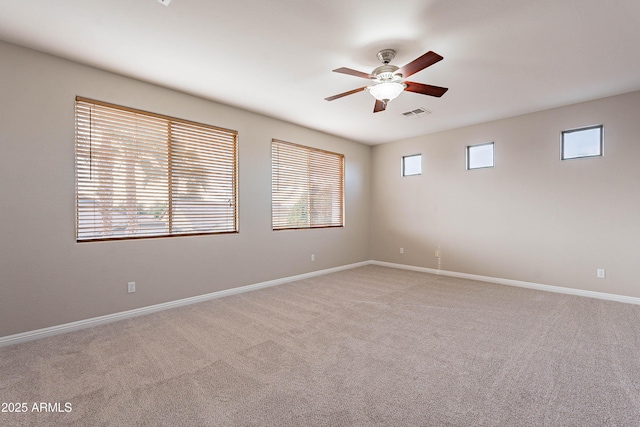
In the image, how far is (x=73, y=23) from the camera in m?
2.38

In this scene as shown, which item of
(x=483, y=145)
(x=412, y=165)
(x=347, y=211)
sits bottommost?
(x=347, y=211)

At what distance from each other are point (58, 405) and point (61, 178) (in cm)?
216

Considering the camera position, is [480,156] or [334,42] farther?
[480,156]

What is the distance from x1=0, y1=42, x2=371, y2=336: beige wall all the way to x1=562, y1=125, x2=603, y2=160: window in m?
4.80

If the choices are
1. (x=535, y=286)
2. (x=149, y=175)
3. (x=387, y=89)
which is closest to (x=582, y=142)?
(x=535, y=286)

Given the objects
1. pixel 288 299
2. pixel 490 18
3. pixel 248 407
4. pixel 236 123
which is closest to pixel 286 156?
pixel 236 123

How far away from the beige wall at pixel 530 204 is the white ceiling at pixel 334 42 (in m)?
0.66

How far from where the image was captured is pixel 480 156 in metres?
5.18

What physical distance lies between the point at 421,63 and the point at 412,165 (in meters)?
3.86

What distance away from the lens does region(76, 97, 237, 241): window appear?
10.3 feet

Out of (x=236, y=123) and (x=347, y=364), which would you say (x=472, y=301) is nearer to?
(x=347, y=364)

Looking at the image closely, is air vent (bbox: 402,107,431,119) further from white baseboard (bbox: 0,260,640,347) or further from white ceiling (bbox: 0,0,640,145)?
white baseboard (bbox: 0,260,640,347)

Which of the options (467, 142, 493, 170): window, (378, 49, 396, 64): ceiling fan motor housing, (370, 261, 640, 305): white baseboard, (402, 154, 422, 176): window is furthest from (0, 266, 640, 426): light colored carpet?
(402, 154, 422, 176): window

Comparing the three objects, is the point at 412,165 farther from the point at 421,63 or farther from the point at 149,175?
the point at 149,175
